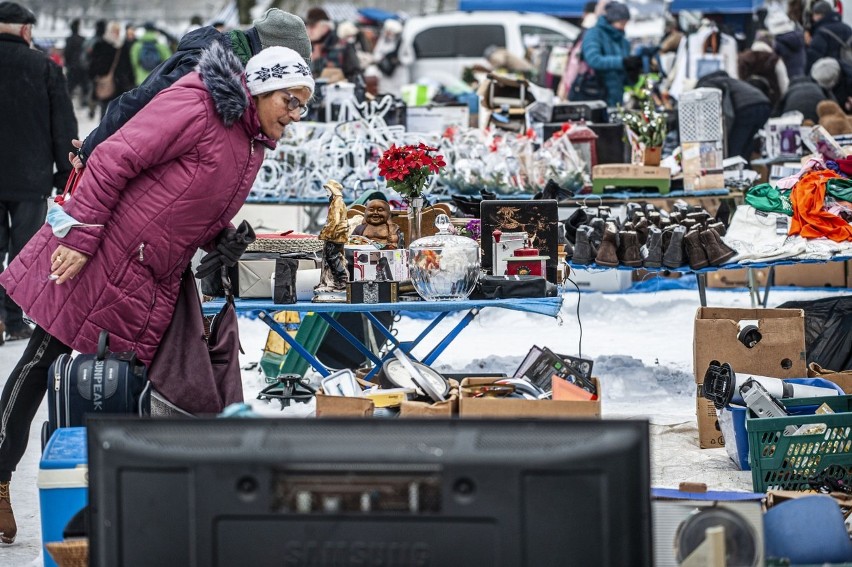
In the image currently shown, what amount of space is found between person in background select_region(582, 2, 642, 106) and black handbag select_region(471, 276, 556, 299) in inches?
276

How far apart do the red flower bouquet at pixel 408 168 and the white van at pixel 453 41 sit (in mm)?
10929

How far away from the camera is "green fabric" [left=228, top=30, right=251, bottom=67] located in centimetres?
436

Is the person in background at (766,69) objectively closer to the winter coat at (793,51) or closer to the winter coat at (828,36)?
the winter coat at (828,36)

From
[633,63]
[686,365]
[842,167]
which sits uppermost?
[633,63]

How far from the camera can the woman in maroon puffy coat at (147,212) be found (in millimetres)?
3682

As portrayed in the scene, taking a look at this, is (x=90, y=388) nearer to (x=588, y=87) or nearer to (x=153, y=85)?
(x=153, y=85)

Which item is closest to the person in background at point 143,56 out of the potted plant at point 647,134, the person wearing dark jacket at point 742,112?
the person wearing dark jacket at point 742,112

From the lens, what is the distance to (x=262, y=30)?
445 cm

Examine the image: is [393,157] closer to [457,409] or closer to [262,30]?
[262,30]

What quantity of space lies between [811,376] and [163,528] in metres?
3.64

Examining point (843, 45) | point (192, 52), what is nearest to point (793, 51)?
point (843, 45)

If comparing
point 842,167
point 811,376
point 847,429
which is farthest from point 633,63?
point 847,429

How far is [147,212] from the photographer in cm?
377

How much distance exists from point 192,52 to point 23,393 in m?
1.17
